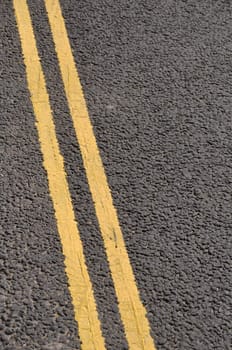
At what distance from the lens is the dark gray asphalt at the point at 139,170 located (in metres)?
4.83

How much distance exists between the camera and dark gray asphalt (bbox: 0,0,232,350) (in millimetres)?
4832

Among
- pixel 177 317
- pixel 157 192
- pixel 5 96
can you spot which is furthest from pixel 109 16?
pixel 177 317

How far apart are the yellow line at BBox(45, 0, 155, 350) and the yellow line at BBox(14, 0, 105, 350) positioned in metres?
0.20

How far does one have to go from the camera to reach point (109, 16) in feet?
24.6

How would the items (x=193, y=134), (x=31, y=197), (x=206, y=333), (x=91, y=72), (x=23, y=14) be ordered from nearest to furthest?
(x=206, y=333), (x=31, y=197), (x=193, y=134), (x=91, y=72), (x=23, y=14)

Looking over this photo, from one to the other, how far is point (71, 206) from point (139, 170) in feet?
2.22

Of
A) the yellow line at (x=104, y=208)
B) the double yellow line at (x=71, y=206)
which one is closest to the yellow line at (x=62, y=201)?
the double yellow line at (x=71, y=206)

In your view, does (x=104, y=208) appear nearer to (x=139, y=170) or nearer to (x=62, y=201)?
(x=62, y=201)

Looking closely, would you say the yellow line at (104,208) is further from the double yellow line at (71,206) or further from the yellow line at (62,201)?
the yellow line at (62,201)

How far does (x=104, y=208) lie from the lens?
18.1 feet

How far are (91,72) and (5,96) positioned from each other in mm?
861

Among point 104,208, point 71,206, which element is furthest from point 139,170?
point 71,206

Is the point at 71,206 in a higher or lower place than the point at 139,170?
lower

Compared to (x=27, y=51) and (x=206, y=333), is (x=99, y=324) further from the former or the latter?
(x=27, y=51)
